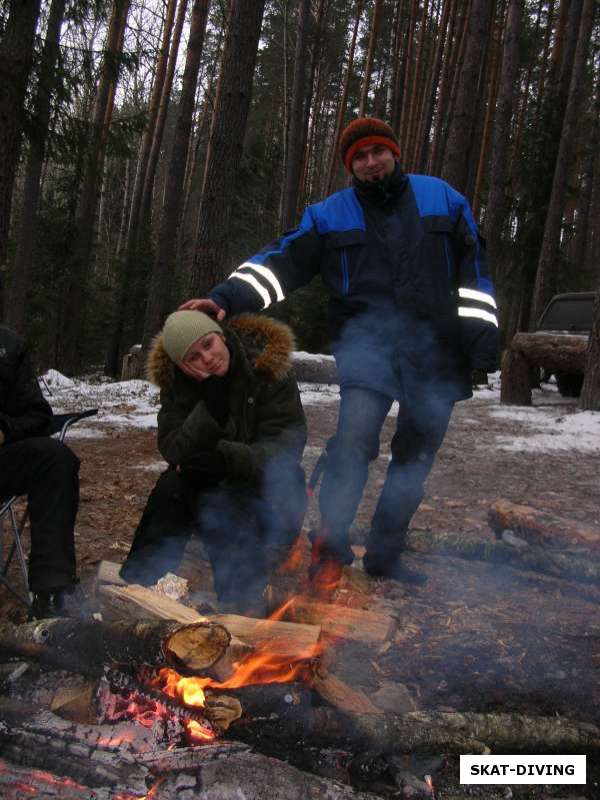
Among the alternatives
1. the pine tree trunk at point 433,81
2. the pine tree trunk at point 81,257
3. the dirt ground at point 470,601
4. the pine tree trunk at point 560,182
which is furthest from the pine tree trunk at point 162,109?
the dirt ground at point 470,601

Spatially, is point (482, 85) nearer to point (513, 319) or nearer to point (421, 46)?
point (421, 46)

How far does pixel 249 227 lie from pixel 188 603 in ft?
56.2

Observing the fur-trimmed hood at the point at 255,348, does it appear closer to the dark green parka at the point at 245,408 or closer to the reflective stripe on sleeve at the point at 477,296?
the dark green parka at the point at 245,408

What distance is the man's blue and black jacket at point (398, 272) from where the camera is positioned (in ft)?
9.70

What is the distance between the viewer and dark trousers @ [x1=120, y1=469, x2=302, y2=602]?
2729 mm

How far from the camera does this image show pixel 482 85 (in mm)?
16516

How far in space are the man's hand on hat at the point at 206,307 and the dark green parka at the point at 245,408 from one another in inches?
2.6

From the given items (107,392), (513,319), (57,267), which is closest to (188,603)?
(107,392)

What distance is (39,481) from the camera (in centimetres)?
264

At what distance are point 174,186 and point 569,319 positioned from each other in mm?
7763

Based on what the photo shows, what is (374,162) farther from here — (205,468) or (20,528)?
(20,528)

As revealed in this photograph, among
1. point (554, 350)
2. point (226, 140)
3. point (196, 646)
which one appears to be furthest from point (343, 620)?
point (554, 350)

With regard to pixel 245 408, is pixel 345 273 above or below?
above

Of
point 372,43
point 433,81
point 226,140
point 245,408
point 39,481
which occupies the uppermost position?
point 372,43
